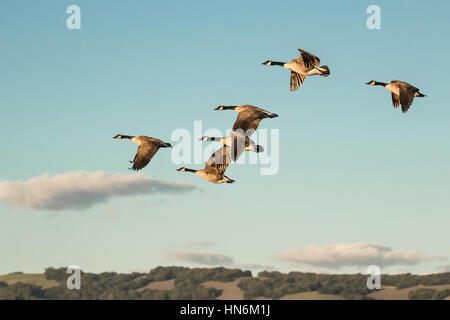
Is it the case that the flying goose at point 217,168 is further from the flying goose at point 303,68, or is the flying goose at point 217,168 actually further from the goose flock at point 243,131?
the flying goose at point 303,68

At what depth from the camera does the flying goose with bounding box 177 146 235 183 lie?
30922 mm

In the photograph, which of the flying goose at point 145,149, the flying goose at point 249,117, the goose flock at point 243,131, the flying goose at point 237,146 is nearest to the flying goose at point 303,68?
the goose flock at point 243,131

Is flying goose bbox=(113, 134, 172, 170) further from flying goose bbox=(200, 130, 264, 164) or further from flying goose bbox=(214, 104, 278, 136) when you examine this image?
flying goose bbox=(214, 104, 278, 136)

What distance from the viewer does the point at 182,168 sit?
38094 millimetres

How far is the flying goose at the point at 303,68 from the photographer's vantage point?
30.6 meters

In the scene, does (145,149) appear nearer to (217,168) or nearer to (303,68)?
(217,168)

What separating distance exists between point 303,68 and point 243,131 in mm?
6265

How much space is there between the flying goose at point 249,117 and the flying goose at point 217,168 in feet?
5.41

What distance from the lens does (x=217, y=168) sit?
3164 cm

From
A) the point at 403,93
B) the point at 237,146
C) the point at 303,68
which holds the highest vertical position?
the point at 303,68

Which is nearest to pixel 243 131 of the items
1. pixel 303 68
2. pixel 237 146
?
pixel 237 146
